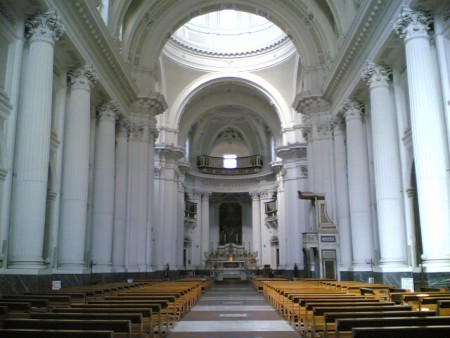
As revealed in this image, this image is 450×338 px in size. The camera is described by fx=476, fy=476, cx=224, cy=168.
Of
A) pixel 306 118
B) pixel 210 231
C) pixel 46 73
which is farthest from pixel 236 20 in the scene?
pixel 46 73

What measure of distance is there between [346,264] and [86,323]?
17736mm

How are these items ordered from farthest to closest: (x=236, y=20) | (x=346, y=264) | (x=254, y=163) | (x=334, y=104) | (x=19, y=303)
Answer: (x=254, y=163) < (x=236, y=20) < (x=334, y=104) < (x=346, y=264) < (x=19, y=303)

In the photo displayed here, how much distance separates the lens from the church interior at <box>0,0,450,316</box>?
1250cm

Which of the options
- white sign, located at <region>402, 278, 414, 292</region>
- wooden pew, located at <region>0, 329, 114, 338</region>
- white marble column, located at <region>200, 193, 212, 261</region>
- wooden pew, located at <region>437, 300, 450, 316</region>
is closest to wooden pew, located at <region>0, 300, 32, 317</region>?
wooden pew, located at <region>0, 329, 114, 338</region>

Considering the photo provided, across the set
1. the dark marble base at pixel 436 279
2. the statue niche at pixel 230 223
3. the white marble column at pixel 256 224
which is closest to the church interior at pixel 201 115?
the dark marble base at pixel 436 279

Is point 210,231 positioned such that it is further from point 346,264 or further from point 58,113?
point 58,113

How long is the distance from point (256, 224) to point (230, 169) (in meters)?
6.07

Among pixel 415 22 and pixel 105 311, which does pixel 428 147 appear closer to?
pixel 415 22

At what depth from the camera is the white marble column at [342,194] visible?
68.6 ft

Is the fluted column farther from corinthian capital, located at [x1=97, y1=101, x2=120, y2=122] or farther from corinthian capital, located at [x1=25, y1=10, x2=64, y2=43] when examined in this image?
corinthian capital, located at [x1=25, y1=10, x2=64, y2=43]

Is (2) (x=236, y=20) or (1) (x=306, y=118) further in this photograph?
(2) (x=236, y=20)

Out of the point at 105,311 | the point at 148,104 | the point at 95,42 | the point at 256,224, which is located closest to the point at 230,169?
the point at 256,224

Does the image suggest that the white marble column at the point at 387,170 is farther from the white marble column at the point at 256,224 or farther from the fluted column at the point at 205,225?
the fluted column at the point at 205,225

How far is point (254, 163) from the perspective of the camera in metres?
45.2
